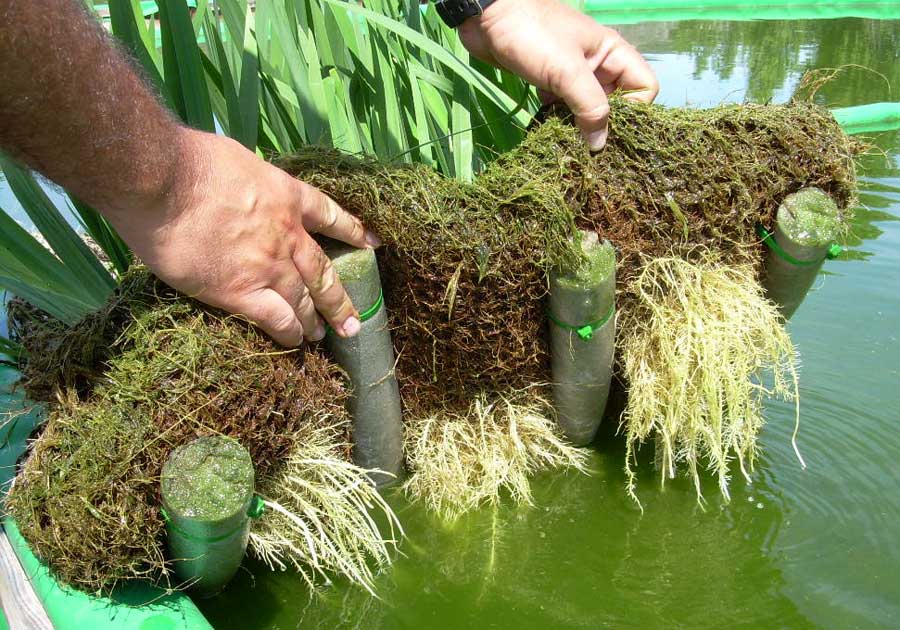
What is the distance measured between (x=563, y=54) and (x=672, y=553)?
109 cm

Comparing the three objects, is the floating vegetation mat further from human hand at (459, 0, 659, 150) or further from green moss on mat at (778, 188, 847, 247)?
green moss on mat at (778, 188, 847, 247)

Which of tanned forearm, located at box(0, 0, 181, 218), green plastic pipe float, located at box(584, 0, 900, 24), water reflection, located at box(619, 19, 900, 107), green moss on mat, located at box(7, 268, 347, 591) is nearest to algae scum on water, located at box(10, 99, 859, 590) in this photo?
green moss on mat, located at box(7, 268, 347, 591)

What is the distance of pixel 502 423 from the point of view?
1.93 metres

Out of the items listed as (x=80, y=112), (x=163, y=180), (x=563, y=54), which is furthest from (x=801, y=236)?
(x=80, y=112)

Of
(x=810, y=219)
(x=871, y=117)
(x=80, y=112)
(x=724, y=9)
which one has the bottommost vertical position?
(x=724, y=9)

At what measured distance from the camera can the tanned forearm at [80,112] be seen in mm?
1146

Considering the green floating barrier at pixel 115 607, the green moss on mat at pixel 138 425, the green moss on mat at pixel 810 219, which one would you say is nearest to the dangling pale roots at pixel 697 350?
the green moss on mat at pixel 810 219

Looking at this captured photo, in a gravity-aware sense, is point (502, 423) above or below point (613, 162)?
below

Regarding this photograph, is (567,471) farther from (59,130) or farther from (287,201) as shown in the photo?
(59,130)

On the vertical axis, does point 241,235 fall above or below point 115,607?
above

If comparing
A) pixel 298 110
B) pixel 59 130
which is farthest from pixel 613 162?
pixel 59 130

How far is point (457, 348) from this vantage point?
1.79 m

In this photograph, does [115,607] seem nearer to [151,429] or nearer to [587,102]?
[151,429]

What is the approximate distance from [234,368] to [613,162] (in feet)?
2.85
